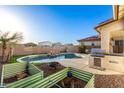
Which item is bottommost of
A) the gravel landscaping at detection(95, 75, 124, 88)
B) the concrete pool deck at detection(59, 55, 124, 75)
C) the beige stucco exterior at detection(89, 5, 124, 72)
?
the gravel landscaping at detection(95, 75, 124, 88)

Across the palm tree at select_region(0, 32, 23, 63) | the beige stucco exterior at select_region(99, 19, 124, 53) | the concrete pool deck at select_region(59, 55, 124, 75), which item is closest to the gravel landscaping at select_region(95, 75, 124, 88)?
the concrete pool deck at select_region(59, 55, 124, 75)

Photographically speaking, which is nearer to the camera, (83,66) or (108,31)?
(108,31)

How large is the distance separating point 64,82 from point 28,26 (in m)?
4.31

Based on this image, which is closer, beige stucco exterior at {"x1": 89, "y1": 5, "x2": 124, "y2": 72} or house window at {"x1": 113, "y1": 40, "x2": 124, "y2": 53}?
beige stucco exterior at {"x1": 89, "y1": 5, "x2": 124, "y2": 72}

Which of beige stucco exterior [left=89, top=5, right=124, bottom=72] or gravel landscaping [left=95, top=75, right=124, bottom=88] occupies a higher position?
beige stucco exterior [left=89, top=5, right=124, bottom=72]

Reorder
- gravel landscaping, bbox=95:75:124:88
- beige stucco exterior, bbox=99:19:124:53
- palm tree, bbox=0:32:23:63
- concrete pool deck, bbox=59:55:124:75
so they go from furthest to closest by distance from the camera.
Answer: palm tree, bbox=0:32:23:63 → beige stucco exterior, bbox=99:19:124:53 → concrete pool deck, bbox=59:55:124:75 → gravel landscaping, bbox=95:75:124:88

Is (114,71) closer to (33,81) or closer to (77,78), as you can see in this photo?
(77,78)

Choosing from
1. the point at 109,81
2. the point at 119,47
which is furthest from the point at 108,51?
the point at 109,81

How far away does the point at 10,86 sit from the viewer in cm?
297

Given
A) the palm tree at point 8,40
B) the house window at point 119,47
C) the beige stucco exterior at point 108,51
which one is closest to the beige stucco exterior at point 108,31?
the beige stucco exterior at point 108,51

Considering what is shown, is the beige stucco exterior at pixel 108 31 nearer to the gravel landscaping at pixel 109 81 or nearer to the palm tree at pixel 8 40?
the gravel landscaping at pixel 109 81

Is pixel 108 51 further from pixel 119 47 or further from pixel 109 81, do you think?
pixel 109 81

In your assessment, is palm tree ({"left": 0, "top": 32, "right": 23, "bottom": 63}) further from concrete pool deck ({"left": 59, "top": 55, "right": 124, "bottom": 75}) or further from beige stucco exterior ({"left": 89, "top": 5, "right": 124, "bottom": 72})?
beige stucco exterior ({"left": 89, "top": 5, "right": 124, "bottom": 72})
